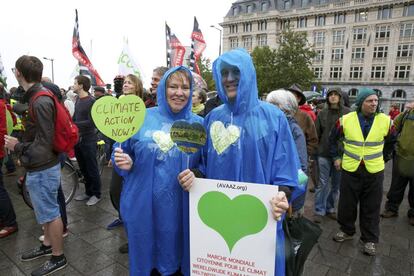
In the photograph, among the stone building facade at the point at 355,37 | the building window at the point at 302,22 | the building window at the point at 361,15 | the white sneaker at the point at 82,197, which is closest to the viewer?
the white sneaker at the point at 82,197

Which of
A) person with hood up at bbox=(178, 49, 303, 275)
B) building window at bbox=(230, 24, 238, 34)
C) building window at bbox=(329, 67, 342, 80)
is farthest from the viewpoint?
building window at bbox=(230, 24, 238, 34)

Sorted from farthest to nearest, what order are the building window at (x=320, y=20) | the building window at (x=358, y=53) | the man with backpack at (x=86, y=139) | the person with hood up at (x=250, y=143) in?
the building window at (x=320, y=20) → the building window at (x=358, y=53) → the man with backpack at (x=86, y=139) → the person with hood up at (x=250, y=143)

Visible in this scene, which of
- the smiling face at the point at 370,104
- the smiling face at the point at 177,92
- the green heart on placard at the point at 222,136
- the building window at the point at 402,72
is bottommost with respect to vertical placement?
the green heart on placard at the point at 222,136

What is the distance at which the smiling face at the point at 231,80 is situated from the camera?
5.67 ft

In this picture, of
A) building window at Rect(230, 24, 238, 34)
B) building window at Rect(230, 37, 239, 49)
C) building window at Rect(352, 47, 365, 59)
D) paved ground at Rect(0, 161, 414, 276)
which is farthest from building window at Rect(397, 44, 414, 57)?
paved ground at Rect(0, 161, 414, 276)

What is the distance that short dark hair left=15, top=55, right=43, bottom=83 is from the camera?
2578 millimetres

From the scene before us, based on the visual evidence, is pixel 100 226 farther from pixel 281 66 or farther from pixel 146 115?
pixel 281 66

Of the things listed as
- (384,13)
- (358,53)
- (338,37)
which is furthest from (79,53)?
(384,13)

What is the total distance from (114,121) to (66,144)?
1207 millimetres

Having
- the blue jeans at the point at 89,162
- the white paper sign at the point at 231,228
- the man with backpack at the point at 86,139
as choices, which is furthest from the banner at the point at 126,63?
the white paper sign at the point at 231,228

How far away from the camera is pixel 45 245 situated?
316cm

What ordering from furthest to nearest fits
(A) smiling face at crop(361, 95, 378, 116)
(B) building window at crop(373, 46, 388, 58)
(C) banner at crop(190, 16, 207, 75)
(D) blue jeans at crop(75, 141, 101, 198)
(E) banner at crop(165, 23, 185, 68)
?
(B) building window at crop(373, 46, 388, 58) < (C) banner at crop(190, 16, 207, 75) < (E) banner at crop(165, 23, 185, 68) < (D) blue jeans at crop(75, 141, 101, 198) < (A) smiling face at crop(361, 95, 378, 116)

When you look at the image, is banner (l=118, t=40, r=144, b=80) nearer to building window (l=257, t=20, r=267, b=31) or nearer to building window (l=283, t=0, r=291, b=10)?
building window (l=257, t=20, r=267, b=31)

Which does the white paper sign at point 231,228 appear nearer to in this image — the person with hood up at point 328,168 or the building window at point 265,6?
the person with hood up at point 328,168
